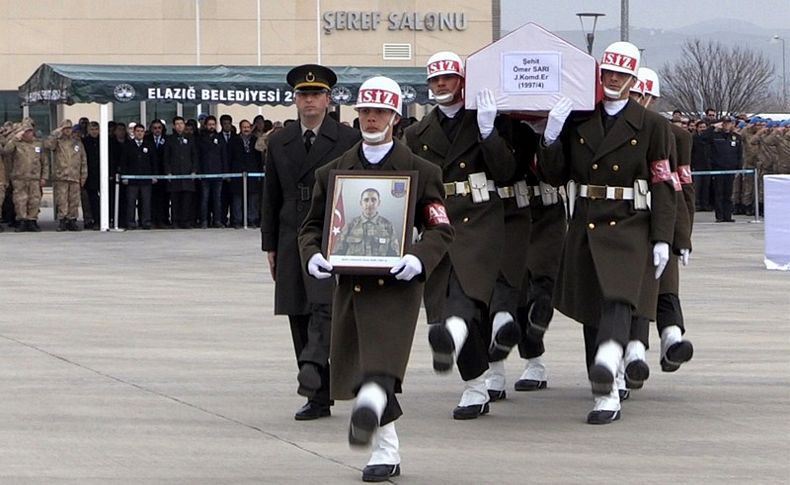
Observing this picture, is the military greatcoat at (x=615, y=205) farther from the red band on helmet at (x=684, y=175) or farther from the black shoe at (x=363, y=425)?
the black shoe at (x=363, y=425)

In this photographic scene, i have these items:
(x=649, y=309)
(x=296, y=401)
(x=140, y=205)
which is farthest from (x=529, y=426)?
(x=140, y=205)

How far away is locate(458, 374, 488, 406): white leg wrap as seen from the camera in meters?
10.2

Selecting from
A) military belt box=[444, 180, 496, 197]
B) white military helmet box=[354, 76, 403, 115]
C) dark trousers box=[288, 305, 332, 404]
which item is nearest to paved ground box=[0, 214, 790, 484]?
dark trousers box=[288, 305, 332, 404]

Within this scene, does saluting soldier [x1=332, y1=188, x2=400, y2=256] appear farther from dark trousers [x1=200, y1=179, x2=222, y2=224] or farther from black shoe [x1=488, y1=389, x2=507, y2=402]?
dark trousers [x1=200, y1=179, x2=222, y2=224]

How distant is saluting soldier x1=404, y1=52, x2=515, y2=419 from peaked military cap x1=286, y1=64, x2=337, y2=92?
24.6 inches

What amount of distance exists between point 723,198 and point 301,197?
21473mm

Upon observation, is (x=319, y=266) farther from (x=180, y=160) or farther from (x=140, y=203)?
(x=140, y=203)

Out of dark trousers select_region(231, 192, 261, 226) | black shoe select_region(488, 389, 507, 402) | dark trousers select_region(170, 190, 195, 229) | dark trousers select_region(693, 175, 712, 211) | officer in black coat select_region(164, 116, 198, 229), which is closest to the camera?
black shoe select_region(488, 389, 507, 402)

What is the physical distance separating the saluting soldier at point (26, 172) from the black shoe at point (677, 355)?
1971cm

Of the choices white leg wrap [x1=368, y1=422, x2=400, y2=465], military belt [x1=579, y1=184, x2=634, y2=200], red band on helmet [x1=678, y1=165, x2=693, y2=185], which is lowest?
white leg wrap [x1=368, y1=422, x2=400, y2=465]

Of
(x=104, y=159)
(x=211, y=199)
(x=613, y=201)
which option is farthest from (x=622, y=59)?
(x=211, y=199)

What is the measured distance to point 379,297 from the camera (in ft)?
27.1

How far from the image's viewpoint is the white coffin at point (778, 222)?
20.5 m

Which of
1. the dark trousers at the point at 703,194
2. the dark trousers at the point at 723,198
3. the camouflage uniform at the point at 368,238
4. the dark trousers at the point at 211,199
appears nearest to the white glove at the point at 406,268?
the camouflage uniform at the point at 368,238
